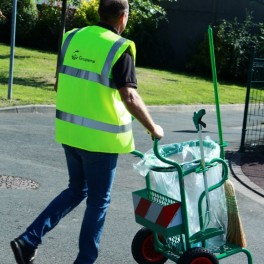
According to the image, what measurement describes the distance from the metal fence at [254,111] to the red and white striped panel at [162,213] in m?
5.69

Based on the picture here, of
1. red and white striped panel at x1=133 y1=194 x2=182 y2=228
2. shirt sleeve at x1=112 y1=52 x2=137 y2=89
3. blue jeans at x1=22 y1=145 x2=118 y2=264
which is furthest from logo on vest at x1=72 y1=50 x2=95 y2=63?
red and white striped panel at x1=133 y1=194 x2=182 y2=228

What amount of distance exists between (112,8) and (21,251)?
68.7 inches

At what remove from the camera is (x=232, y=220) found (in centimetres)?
455

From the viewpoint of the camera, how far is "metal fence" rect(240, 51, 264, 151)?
32.5 feet

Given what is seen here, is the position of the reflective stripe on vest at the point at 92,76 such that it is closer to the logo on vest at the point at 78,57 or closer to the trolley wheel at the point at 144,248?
the logo on vest at the point at 78,57

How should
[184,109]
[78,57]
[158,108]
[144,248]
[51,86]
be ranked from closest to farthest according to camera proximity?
[78,57] < [144,248] < [158,108] < [51,86] < [184,109]

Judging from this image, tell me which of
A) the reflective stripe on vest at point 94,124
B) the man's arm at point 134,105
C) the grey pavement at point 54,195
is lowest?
the grey pavement at point 54,195

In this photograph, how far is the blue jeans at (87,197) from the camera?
13.8 ft

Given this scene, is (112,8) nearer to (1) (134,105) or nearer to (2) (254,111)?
(1) (134,105)

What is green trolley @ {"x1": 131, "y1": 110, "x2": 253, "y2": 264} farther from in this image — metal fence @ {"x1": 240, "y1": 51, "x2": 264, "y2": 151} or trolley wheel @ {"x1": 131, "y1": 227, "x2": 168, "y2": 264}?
metal fence @ {"x1": 240, "y1": 51, "x2": 264, "y2": 151}

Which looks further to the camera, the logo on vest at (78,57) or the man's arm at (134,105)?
the logo on vest at (78,57)

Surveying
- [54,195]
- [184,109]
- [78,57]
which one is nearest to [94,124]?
[78,57]

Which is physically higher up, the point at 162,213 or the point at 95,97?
the point at 95,97

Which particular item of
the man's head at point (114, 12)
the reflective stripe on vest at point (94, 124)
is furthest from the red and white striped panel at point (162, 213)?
the man's head at point (114, 12)
